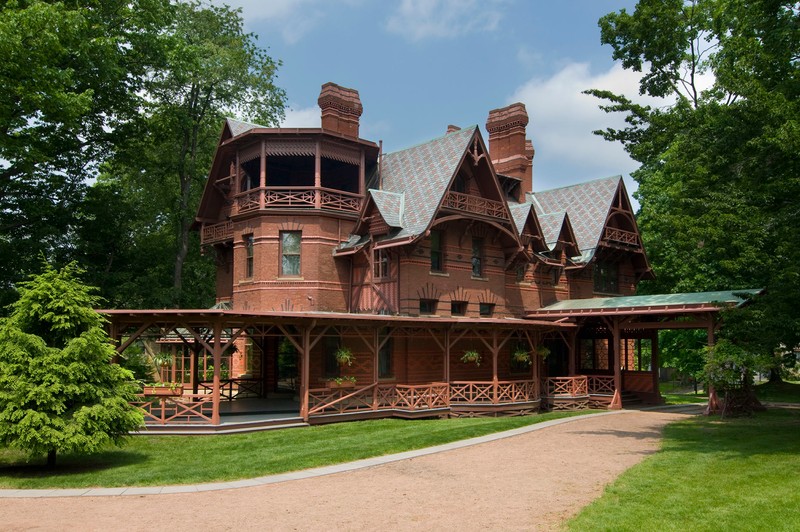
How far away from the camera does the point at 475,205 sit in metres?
25.7

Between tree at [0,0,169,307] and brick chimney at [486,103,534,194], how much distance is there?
17.1 m

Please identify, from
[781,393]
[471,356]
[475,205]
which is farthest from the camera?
[781,393]

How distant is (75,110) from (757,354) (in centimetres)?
2242

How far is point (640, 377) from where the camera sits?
29.8m

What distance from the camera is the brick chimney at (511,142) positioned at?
3412 cm

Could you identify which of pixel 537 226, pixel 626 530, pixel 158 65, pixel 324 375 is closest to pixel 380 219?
pixel 324 375

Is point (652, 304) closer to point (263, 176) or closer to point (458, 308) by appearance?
point (458, 308)

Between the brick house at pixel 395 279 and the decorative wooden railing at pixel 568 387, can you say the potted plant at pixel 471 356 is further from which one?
the decorative wooden railing at pixel 568 387

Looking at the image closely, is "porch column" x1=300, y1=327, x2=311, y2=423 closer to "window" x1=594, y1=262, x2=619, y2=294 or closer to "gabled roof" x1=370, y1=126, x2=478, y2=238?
"gabled roof" x1=370, y1=126, x2=478, y2=238

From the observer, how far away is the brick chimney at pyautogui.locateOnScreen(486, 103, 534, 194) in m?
Answer: 34.1

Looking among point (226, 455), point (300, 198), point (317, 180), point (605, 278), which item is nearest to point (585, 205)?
point (605, 278)

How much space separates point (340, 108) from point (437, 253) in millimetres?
8232

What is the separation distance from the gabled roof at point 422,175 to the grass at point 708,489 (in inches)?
452

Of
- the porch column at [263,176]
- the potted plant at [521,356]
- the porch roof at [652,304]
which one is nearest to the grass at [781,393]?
the porch roof at [652,304]
